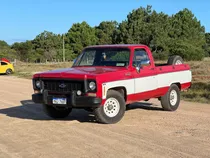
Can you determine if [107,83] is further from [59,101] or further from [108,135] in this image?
[108,135]

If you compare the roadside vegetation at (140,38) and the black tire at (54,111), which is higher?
the roadside vegetation at (140,38)

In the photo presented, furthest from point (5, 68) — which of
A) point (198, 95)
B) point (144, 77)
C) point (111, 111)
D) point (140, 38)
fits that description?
point (140, 38)

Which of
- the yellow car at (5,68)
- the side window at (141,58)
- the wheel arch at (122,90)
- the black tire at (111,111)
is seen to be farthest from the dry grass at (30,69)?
the black tire at (111,111)

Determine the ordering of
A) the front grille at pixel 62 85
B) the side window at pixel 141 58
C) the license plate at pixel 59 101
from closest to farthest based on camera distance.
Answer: the front grille at pixel 62 85 → the license plate at pixel 59 101 → the side window at pixel 141 58

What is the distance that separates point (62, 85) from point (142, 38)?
63.6 m

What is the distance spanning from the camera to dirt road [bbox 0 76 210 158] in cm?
621

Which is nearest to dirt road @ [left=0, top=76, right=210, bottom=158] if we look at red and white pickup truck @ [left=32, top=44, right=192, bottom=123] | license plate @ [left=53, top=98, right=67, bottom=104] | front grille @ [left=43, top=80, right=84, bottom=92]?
red and white pickup truck @ [left=32, top=44, right=192, bottom=123]

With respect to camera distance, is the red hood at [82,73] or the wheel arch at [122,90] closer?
the red hood at [82,73]

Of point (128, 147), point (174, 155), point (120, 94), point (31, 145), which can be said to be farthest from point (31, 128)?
point (174, 155)

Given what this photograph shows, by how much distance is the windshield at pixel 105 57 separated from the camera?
30.3 feet

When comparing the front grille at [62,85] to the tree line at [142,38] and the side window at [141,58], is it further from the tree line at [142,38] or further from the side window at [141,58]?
the tree line at [142,38]

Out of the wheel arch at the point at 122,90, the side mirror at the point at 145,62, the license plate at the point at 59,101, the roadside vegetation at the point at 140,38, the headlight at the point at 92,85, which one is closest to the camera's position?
the headlight at the point at 92,85

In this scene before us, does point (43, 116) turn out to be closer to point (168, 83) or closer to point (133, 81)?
point (133, 81)

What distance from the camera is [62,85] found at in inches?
332
